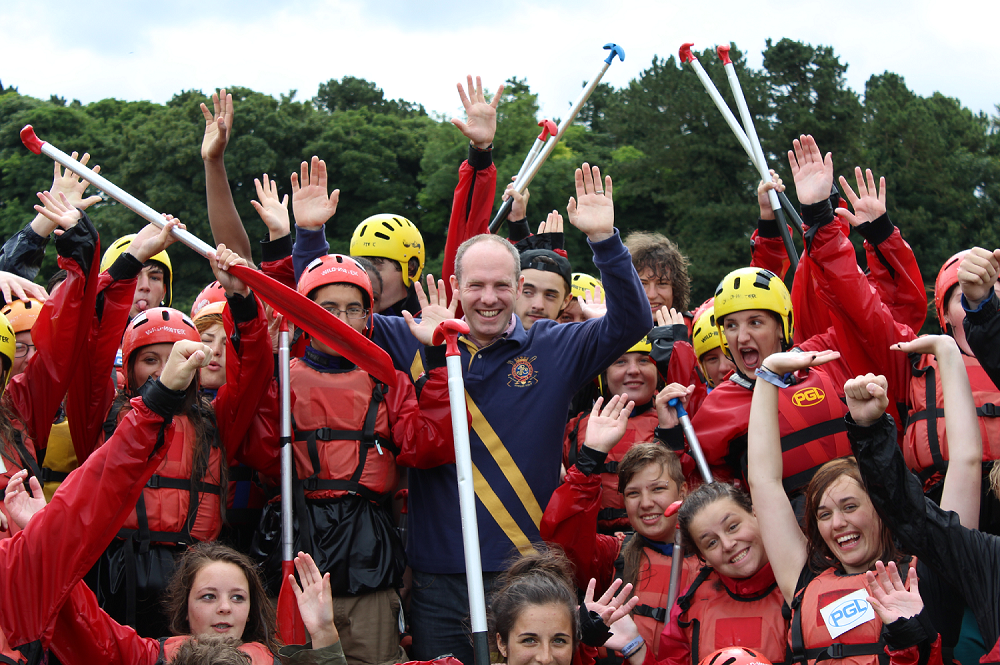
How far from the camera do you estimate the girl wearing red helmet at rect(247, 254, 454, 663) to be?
521 centimetres

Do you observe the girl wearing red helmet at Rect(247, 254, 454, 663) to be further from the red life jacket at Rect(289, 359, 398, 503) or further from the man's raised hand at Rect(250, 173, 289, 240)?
the man's raised hand at Rect(250, 173, 289, 240)

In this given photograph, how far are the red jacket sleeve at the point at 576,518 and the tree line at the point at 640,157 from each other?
28595mm

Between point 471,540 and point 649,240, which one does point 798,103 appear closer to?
point 649,240

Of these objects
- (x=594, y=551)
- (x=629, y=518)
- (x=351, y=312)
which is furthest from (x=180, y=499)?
(x=629, y=518)

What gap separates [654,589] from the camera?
17.5 ft

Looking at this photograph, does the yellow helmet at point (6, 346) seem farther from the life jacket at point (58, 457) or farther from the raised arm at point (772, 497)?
the raised arm at point (772, 497)

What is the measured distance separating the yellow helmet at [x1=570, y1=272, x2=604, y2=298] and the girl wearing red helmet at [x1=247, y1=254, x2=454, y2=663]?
253 cm

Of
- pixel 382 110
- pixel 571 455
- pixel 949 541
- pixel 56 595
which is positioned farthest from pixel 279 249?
pixel 382 110

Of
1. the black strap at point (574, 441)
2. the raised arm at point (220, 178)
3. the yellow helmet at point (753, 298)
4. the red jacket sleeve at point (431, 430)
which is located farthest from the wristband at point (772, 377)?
the raised arm at point (220, 178)

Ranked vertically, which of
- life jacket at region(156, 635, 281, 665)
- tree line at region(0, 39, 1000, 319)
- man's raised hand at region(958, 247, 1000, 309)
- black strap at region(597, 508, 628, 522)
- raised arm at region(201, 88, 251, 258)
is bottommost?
life jacket at region(156, 635, 281, 665)

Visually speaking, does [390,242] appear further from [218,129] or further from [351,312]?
[351,312]

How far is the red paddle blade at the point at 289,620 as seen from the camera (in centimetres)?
505

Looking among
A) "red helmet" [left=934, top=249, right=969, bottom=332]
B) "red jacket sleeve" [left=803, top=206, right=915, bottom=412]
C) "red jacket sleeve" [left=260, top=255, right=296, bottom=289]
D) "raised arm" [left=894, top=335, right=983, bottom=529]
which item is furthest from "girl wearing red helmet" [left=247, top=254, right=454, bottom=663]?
"red helmet" [left=934, top=249, right=969, bottom=332]

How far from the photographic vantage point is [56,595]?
13.0 ft
